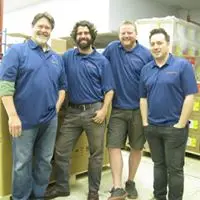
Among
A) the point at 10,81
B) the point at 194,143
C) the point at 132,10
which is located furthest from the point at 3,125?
the point at 132,10

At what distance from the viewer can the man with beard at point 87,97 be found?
2613 millimetres

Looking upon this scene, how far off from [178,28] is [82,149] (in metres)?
2.13

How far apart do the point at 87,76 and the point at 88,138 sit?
0.56m

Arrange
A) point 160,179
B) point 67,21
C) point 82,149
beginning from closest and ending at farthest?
point 160,179, point 82,149, point 67,21

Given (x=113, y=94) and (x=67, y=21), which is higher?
(x=67, y=21)

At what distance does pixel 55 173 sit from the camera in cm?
290

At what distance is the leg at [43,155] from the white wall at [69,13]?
3.43 meters

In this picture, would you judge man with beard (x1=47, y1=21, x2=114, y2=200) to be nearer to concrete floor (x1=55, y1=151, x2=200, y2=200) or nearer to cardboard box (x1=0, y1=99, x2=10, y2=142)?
concrete floor (x1=55, y1=151, x2=200, y2=200)

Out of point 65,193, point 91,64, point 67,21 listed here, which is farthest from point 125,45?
point 67,21

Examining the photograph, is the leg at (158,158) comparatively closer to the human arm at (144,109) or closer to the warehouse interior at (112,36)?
the human arm at (144,109)

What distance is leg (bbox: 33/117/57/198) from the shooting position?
2445mm

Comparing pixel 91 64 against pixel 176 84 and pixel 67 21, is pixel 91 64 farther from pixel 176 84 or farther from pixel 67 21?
pixel 67 21

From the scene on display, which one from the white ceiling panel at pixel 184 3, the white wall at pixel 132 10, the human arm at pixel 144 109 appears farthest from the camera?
the white ceiling panel at pixel 184 3

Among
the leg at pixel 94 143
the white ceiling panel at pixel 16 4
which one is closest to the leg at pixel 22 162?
the leg at pixel 94 143
